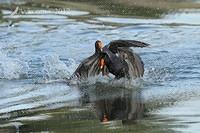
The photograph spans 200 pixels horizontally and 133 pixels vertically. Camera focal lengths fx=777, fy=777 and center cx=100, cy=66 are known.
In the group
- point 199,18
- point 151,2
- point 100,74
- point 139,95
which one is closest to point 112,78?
point 100,74

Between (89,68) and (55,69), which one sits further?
(55,69)

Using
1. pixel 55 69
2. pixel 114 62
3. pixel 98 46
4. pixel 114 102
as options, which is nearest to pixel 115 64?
pixel 114 62

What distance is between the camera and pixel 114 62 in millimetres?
10656

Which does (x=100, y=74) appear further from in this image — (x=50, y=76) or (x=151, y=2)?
(x=151, y=2)

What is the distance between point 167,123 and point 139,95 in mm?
1823

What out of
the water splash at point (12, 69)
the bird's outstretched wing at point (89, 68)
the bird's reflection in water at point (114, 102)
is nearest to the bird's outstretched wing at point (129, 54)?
the bird's outstretched wing at point (89, 68)

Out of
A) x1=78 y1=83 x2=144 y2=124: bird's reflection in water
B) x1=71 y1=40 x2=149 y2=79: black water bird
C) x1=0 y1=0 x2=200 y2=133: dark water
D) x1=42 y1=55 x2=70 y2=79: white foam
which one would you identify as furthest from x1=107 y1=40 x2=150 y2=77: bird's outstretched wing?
x1=42 y1=55 x2=70 y2=79: white foam

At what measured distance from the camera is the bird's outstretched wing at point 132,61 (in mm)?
10922

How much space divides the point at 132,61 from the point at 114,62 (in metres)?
0.44

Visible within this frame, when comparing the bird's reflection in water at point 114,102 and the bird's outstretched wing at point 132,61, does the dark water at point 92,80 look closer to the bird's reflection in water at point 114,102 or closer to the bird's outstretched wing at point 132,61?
the bird's reflection in water at point 114,102

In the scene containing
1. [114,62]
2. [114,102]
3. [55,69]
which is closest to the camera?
[114,102]

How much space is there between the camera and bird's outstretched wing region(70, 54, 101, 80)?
1095 centimetres

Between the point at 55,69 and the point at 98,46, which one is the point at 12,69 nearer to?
the point at 55,69

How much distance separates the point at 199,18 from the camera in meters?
17.7
